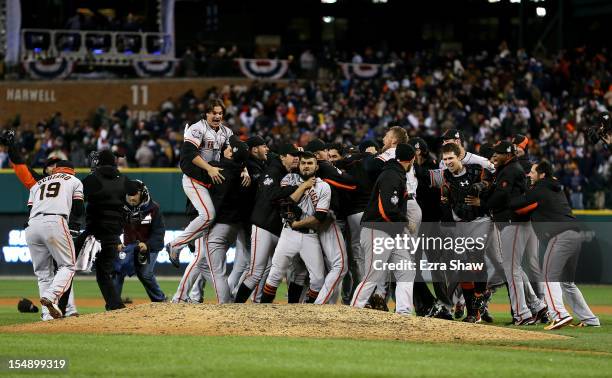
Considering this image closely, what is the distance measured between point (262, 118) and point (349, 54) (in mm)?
14579

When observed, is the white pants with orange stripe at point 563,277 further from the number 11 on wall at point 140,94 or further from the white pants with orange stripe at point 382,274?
the number 11 on wall at point 140,94

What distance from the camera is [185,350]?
31.8 ft

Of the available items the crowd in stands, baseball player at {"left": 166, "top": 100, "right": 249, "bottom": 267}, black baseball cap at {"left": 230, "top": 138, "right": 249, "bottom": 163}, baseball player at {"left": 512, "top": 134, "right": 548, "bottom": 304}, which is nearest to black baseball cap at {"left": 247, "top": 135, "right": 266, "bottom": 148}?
baseball player at {"left": 166, "top": 100, "right": 249, "bottom": 267}

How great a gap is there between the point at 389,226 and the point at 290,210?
3.43 feet

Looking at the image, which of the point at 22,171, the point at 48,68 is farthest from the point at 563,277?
the point at 48,68

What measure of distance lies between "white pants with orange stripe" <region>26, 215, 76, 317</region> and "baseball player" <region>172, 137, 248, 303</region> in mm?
1545

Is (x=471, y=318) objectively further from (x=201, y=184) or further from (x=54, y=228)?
(x=54, y=228)

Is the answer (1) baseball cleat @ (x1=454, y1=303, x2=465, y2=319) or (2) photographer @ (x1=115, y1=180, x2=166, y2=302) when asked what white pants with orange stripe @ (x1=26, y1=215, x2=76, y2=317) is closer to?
(2) photographer @ (x1=115, y1=180, x2=166, y2=302)

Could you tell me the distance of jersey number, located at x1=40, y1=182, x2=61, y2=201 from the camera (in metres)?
12.4

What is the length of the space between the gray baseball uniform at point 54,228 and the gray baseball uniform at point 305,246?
6.94ft

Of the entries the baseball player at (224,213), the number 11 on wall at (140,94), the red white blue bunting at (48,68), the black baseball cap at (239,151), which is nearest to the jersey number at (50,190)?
the baseball player at (224,213)

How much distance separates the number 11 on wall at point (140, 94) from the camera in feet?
119

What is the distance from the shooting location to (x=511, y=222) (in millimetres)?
13133

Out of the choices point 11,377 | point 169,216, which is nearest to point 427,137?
point 169,216
